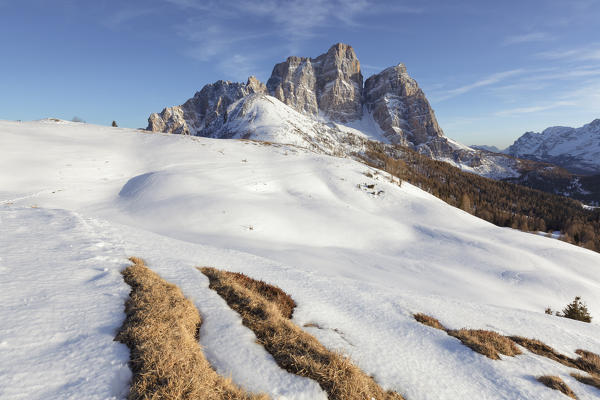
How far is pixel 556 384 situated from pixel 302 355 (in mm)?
7304

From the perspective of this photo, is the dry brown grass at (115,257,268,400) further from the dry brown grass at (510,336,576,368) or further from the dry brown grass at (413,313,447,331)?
the dry brown grass at (510,336,576,368)

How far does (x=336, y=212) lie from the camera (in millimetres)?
34375

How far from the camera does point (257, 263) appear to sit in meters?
14.5

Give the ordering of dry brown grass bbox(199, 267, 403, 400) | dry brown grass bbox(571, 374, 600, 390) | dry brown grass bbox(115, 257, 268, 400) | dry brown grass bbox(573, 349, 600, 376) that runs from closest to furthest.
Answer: dry brown grass bbox(115, 257, 268, 400)
dry brown grass bbox(199, 267, 403, 400)
dry brown grass bbox(571, 374, 600, 390)
dry brown grass bbox(573, 349, 600, 376)

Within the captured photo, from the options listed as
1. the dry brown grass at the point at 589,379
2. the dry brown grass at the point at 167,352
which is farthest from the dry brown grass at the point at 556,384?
the dry brown grass at the point at 167,352

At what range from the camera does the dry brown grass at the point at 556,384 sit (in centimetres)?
679

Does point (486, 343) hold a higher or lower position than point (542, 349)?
higher

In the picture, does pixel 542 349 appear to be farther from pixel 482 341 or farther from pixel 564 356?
pixel 482 341

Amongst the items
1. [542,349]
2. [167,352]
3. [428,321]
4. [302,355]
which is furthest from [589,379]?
[167,352]

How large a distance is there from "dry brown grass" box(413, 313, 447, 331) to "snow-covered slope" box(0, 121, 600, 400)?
38 cm

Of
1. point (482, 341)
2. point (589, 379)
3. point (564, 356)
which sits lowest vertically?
point (564, 356)

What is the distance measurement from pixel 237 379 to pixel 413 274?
2052 cm

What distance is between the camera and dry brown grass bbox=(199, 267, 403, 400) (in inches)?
200

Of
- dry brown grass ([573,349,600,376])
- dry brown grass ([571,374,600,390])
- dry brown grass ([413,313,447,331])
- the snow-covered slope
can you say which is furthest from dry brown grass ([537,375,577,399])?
dry brown grass ([573,349,600,376])
